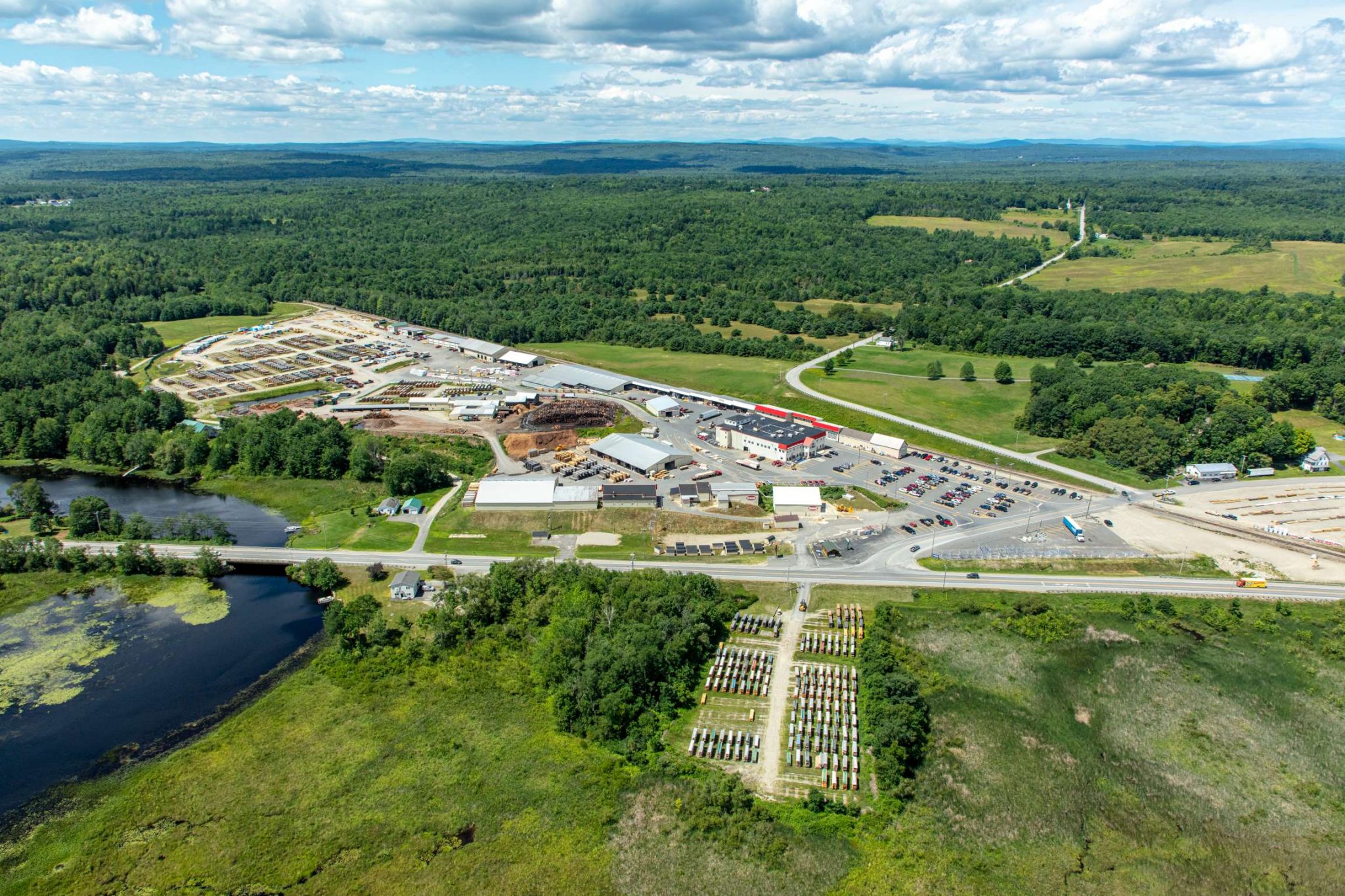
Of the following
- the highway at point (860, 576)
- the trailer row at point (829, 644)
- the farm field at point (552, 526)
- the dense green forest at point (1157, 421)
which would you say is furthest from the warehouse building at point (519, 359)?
the trailer row at point (829, 644)

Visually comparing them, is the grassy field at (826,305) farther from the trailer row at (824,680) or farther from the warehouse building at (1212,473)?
the trailer row at (824,680)

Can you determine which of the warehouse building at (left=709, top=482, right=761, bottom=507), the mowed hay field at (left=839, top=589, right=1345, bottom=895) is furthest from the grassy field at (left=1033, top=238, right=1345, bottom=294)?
the mowed hay field at (left=839, top=589, right=1345, bottom=895)

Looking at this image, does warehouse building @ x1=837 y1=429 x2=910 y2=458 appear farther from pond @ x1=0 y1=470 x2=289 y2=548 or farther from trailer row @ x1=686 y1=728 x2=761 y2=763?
pond @ x1=0 y1=470 x2=289 y2=548

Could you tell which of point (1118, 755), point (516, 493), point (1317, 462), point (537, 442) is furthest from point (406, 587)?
point (1317, 462)

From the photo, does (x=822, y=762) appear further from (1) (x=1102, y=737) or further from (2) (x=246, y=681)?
(2) (x=246, y=681)

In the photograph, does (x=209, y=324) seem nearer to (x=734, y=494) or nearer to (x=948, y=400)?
(x=734, y=494)

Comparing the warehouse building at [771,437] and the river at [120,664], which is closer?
the river at [120,664]
